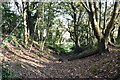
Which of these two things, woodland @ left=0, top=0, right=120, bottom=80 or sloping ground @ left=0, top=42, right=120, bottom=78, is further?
woodland @ left=0, top=0, right=120, bottom=80

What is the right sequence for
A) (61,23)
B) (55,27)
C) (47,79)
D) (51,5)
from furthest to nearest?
(55,27) < (61,23) < (51,5) < (47,79)

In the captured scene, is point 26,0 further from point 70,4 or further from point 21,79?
point 21,79

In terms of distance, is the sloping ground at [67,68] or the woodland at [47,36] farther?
the woodland at [47,36]

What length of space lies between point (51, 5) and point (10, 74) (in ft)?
46.0

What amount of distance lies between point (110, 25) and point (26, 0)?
9369 millimetres

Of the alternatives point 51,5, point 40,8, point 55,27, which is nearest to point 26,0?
point 40,8

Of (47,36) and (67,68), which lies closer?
(67,68)

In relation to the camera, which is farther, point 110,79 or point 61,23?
point 61,23

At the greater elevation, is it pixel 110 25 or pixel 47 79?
pixel 110 25

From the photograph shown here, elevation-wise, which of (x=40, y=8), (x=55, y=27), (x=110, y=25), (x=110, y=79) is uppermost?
(x=40, y=8)

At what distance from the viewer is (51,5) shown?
17891 millimetres

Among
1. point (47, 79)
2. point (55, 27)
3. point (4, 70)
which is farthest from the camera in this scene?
point (55, 27)

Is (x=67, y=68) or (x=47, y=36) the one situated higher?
→ (x=67, y=68)

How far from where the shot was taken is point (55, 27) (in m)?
28.5
